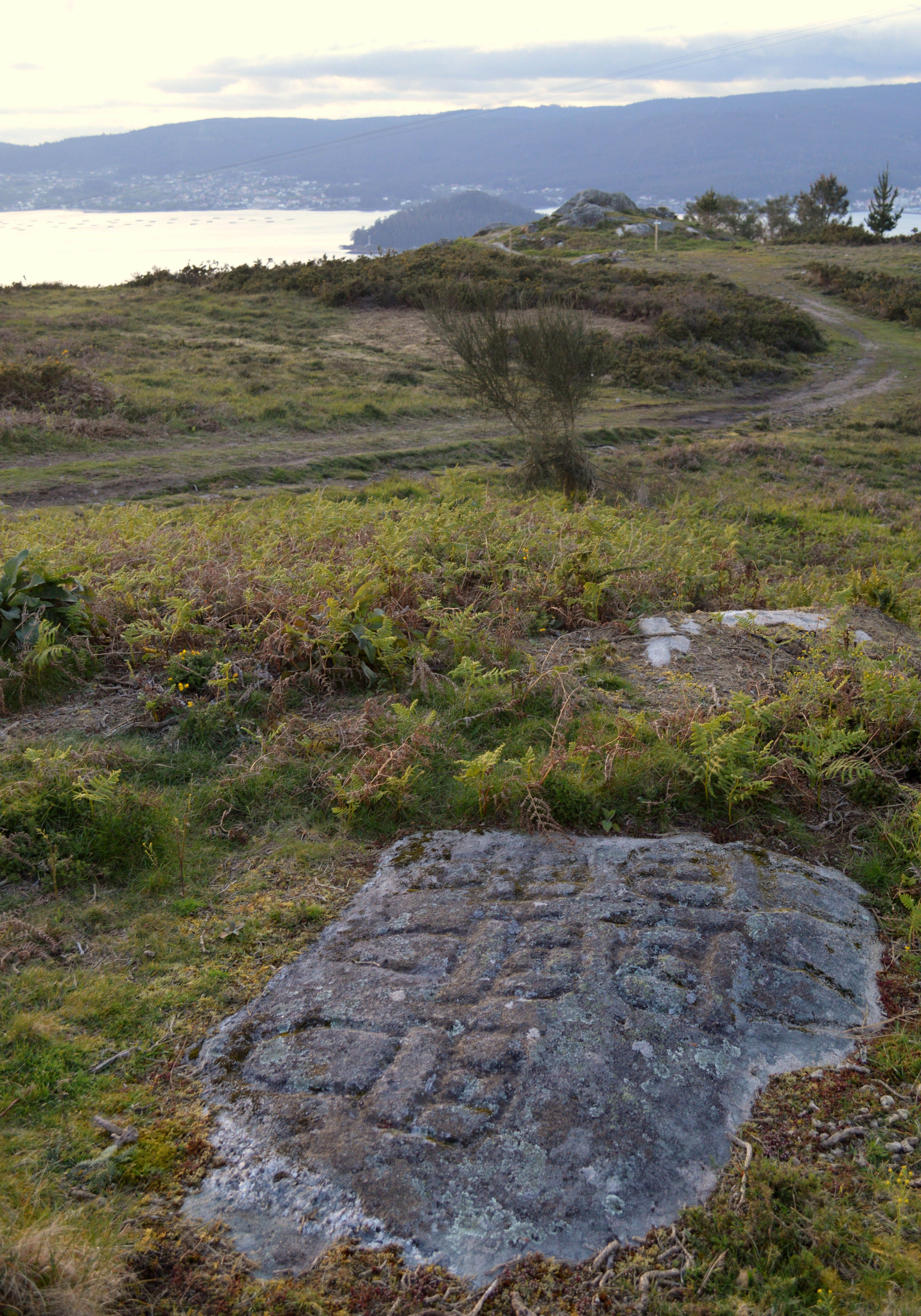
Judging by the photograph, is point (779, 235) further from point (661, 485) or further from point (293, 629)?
point (293, 629)

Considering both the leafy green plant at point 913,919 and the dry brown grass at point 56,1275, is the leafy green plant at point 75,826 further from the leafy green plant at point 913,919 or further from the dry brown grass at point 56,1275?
the leafy green plant at point 913,919

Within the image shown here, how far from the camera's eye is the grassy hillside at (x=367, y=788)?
2.09 metres

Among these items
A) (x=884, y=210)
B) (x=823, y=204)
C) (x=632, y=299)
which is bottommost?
(x=632, y=299)

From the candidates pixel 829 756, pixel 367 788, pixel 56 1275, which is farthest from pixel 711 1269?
pixel 829 756

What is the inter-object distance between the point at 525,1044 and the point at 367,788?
5.45ft

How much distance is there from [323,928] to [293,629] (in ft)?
7.95

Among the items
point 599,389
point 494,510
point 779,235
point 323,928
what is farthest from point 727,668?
point 779,235

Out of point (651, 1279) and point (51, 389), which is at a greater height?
point (51, 389)

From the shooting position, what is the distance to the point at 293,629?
5320mm

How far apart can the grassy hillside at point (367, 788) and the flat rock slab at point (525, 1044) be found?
0.10 m

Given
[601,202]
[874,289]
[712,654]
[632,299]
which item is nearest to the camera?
[712,654]

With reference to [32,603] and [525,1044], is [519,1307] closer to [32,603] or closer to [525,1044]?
[525,1044]

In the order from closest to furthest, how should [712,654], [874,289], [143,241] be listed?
[712,654] < [874,289] < [143,241]

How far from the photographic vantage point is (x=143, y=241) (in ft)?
184
